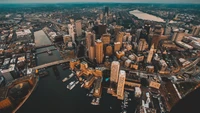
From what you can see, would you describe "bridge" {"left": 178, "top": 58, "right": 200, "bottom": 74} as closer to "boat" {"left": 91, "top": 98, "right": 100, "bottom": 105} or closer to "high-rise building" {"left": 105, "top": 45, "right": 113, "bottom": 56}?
"high-rise building" {"left": 105, "top": 45, "right": 113, "bottom": 56}

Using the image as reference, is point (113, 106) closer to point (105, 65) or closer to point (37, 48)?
point (105, 65)

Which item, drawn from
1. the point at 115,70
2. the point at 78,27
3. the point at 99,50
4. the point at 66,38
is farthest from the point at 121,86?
the point at 78,27

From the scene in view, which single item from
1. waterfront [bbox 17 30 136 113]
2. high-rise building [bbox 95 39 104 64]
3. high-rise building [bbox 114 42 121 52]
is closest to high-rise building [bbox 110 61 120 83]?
waterfront [bbox 17 30 136 113]

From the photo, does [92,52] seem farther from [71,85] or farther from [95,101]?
[95,101]

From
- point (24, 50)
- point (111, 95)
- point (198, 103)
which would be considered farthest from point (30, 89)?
point (198, 103)

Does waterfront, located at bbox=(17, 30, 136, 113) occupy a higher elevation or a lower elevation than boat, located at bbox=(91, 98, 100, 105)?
lower

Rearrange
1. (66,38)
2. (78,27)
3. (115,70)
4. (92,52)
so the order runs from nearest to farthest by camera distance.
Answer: (115,70) → (92,52) → (66,38) → (78,27)

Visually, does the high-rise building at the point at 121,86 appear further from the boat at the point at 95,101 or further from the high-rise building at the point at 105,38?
the high-rise building at the point at 105,38

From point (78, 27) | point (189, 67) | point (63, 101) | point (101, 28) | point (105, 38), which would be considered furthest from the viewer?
point (78, 27)

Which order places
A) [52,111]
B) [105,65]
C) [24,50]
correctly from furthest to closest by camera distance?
[24,50] → [105,65] → [52,111]

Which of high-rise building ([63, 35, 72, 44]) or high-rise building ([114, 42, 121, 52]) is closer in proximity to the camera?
high-rise building ([114, 42, 121, 52])

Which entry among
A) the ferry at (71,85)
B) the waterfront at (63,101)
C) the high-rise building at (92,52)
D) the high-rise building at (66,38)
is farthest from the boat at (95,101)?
the high-rise building at (66,38)
